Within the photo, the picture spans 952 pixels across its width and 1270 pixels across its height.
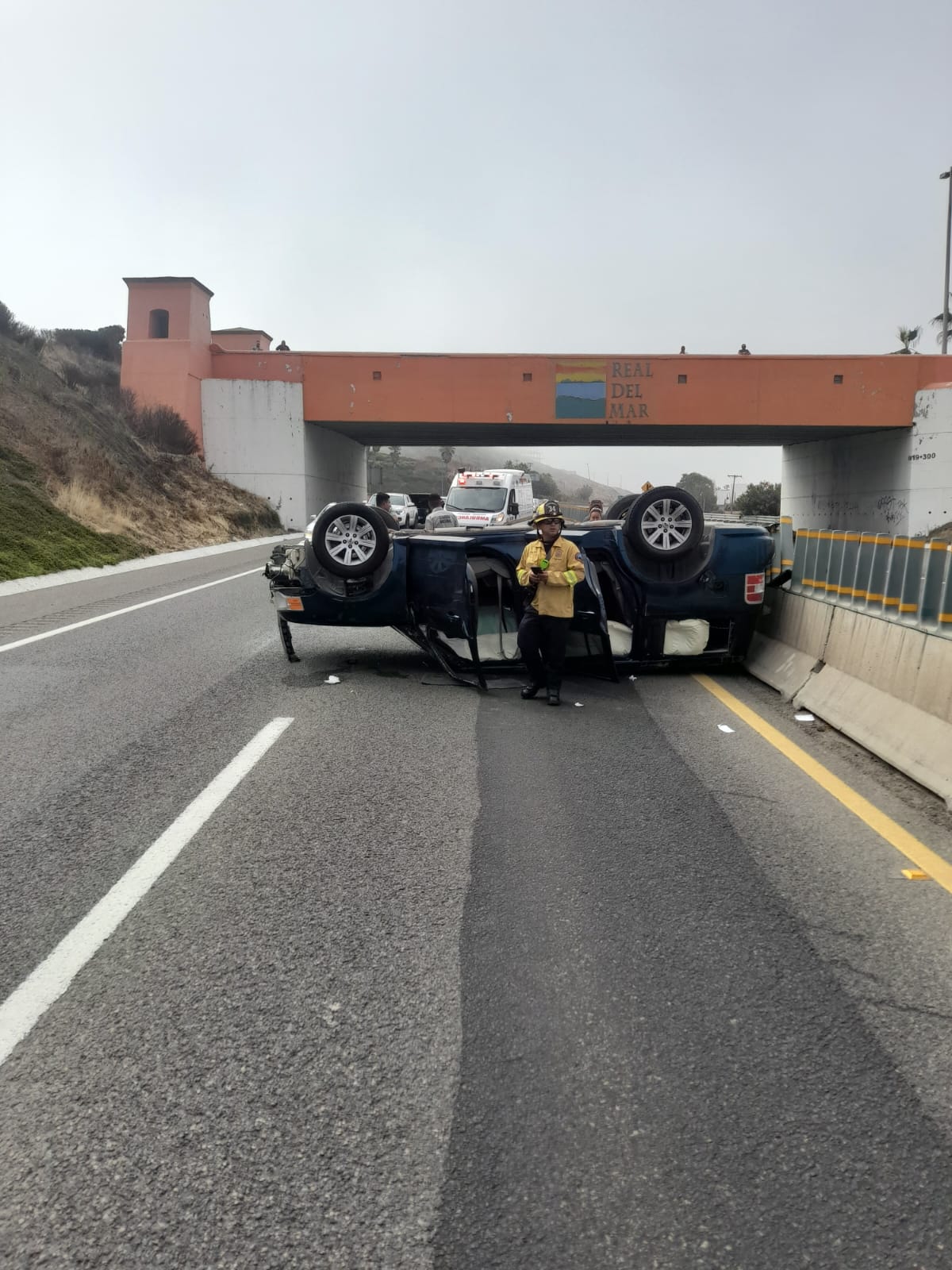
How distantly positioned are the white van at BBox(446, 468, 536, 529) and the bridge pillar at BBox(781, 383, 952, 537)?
19.8 m

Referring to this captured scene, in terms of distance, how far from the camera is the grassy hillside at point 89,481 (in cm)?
2528

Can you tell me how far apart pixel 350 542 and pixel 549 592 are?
210 centimetres

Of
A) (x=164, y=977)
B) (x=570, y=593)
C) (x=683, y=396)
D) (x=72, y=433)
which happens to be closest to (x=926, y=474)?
(x=683, y=396)

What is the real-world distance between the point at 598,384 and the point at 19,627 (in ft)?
108

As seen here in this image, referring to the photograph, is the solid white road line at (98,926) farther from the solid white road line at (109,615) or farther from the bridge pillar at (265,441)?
the bridge pillar at (265,441)

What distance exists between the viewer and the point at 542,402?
143 feet

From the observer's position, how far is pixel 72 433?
117 feet

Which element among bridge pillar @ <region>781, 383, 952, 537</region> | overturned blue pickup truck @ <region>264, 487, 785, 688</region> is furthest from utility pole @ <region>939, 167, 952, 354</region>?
overturned blue pickup truck @ <region>264, 487, 785, 688</region>

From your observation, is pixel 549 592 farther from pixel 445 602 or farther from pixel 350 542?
pixel 350 542

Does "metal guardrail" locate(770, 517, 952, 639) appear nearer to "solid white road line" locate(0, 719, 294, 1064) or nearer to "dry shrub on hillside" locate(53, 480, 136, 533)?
"solid white road line" locate(0, 719, 294, 1064)

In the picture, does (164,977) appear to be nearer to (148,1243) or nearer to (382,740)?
(148,1243)

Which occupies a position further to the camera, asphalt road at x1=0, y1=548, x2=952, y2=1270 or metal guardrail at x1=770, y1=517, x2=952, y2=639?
metal guardrail at x1=770, y1=517, x2=952, y2=639

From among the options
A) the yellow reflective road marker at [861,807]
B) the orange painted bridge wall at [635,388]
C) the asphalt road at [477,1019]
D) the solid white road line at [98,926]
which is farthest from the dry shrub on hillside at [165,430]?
the solid white road line at [98,926]

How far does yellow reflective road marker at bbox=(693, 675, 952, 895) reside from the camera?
503 centimetres
